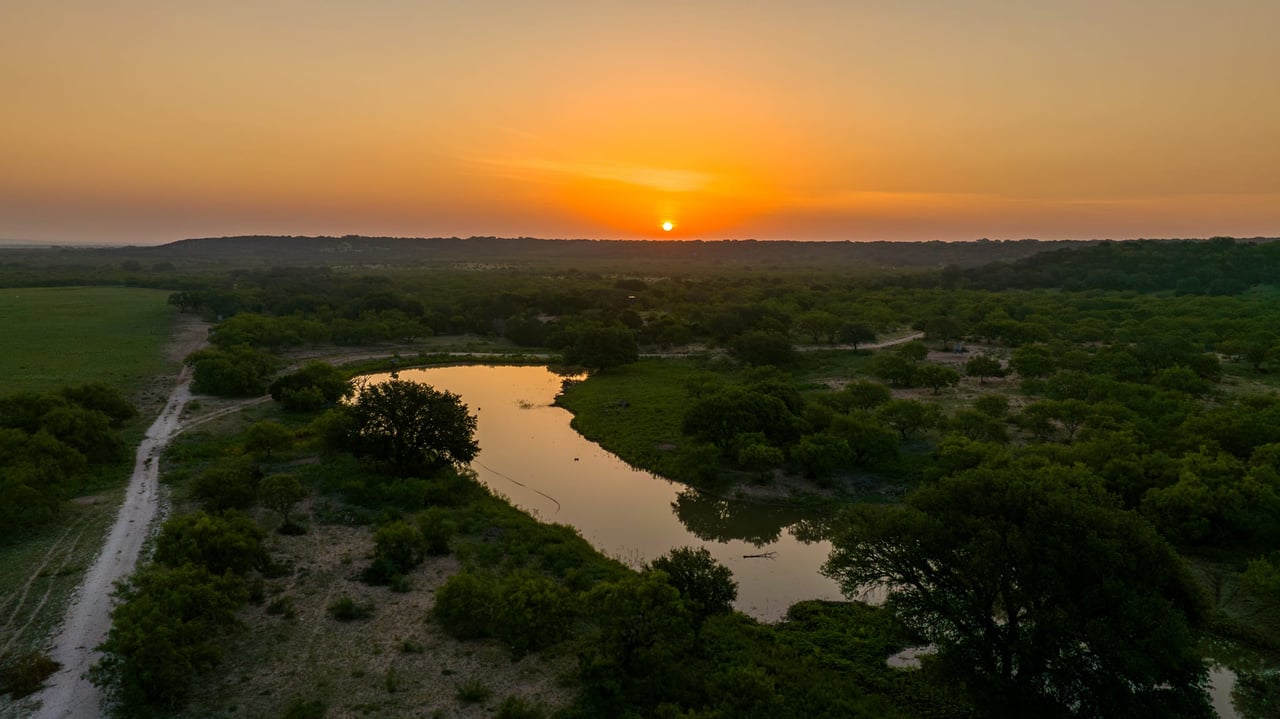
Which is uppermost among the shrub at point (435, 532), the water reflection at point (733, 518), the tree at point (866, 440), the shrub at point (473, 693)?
the tree at point (866, 440)

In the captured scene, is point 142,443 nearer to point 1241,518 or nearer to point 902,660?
point 902,660

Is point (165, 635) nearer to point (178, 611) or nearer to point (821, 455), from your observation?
point (178, 611)

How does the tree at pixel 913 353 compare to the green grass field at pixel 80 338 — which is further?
the tree at pixel 913 353

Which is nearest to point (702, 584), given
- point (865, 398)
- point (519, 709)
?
point (519, 709)

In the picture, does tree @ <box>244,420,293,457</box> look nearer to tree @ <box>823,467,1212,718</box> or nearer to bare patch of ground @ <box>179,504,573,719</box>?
bare patch of ground @ <box>179,504,573,719</box>

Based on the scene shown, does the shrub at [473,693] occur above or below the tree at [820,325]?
below

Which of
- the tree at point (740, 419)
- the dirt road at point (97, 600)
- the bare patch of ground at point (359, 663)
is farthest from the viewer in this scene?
the tree at point (740, 419)

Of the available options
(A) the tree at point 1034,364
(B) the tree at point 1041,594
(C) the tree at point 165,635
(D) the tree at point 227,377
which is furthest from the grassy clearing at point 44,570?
(A) the tree at point 1034,364

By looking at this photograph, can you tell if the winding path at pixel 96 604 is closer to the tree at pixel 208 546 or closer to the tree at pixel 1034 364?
the tree at pixel 208 546

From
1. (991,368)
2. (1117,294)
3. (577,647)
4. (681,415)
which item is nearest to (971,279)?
(1117,294)
